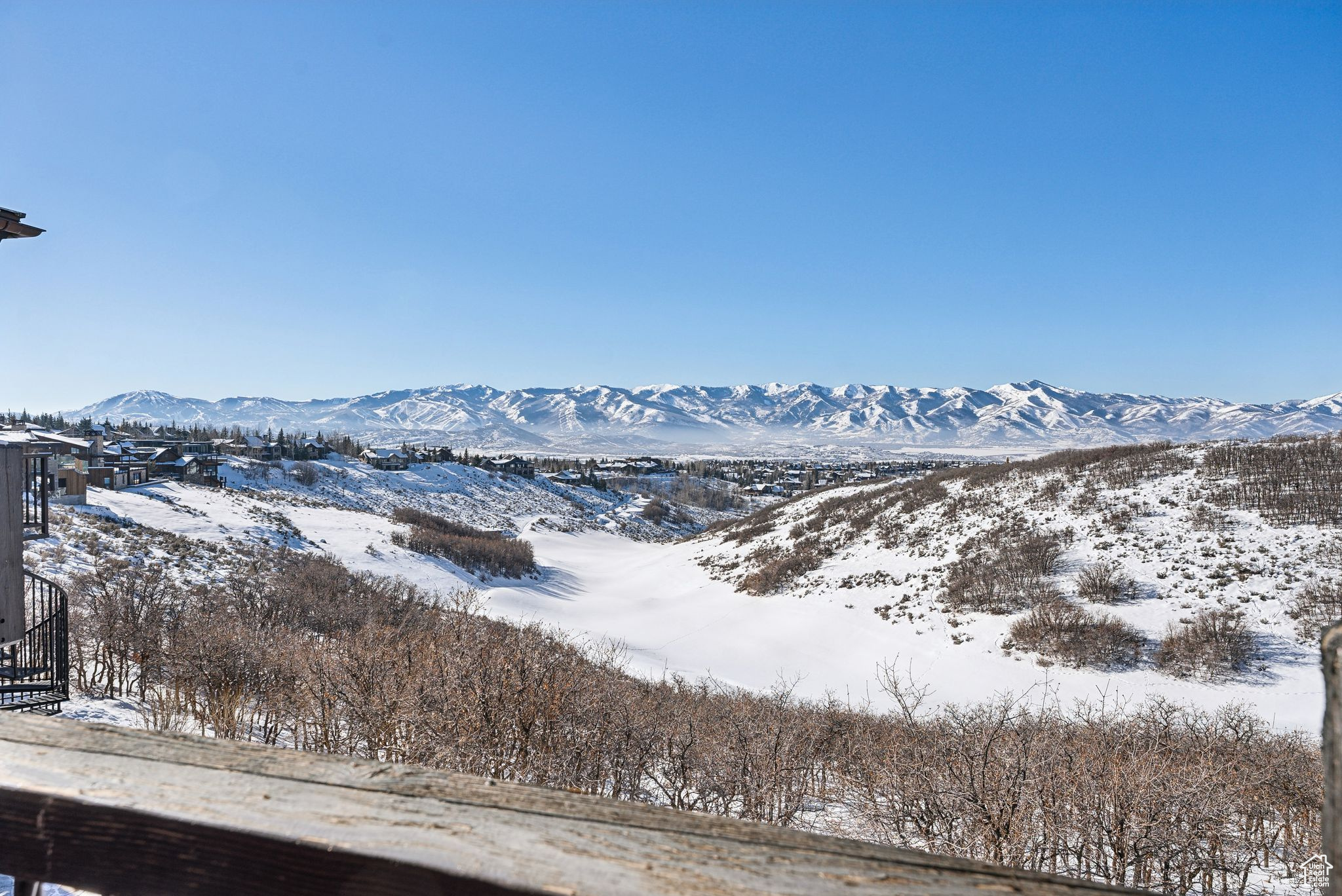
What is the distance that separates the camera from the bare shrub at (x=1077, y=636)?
22.3 metres


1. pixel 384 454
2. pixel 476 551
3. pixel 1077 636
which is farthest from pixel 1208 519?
pixel 384 454

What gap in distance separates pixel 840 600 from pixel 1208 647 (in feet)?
46.8

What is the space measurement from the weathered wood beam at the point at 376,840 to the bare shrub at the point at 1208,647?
25.7 metres

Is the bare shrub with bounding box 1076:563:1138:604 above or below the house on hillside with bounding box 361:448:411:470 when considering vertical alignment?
below

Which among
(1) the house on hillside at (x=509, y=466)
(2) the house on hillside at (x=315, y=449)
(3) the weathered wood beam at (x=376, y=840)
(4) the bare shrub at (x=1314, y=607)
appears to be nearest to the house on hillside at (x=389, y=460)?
(2) the house on hillside at (x=315, y=449)

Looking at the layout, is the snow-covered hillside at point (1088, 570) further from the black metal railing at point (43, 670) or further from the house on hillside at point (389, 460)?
the house on hillside at point (389, 460)

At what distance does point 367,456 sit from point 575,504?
36.7 meters

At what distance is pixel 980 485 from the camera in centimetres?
4272

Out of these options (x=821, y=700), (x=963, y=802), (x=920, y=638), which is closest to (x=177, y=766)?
(x=963, y=802)

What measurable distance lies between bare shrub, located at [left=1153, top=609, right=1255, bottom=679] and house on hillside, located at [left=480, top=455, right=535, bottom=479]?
103116mm

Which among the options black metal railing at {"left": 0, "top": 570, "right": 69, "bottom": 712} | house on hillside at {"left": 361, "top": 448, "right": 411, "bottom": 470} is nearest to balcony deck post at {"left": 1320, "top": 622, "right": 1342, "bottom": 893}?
black metal railing at {"left": 0, "top": 570, "right": 69, "bottom": 712}

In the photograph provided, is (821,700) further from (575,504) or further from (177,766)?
(575,504)

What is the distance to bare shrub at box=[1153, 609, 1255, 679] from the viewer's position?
20688mm

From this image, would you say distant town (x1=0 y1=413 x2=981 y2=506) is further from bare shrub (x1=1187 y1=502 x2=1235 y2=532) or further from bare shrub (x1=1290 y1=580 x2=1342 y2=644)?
bare shrub (x1=1187 y1=502 x2=1235 y2=532)
